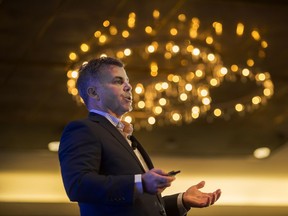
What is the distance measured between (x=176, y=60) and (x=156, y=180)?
542cm

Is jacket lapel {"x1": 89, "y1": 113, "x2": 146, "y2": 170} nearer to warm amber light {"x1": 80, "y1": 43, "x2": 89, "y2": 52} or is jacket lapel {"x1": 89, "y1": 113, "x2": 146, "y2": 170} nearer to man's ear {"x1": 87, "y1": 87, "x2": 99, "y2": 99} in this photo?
man's ear {"x1": 87, "y1": 87, "x2": 99, "y2": 99}

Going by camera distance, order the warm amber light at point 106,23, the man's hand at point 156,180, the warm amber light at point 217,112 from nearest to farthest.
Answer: the man's hand at point 156,180 → the warm amber light at point 106,23 → the warm amber light at point 217,112

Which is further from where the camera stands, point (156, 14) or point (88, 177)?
point (156, 14)

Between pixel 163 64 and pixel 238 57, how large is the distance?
74 centimetres

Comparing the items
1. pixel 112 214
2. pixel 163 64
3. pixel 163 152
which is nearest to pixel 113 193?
pixel 112 214

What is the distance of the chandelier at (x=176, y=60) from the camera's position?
275 inches

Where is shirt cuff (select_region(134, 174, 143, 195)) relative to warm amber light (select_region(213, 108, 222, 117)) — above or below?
below

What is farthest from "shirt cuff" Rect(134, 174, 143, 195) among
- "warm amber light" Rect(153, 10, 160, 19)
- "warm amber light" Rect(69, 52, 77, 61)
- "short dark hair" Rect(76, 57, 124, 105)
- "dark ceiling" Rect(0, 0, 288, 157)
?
"warm amber light" Rect(69, 52, 77, 61)

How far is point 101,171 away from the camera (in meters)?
2.47

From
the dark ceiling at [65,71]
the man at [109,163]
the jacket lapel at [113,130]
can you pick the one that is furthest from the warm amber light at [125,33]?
the jacket lapel at [113,130]

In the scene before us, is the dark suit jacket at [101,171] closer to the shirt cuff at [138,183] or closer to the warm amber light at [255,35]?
the shirt cuff at [138,183]

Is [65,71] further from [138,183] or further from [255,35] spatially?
[138,183]

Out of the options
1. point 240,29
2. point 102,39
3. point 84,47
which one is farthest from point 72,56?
point 240,29

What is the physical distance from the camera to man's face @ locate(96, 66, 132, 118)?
262 centimetres
